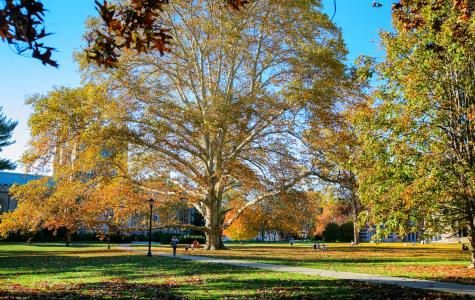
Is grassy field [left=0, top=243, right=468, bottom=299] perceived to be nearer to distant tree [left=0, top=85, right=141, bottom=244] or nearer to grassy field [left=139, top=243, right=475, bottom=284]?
grassy field [left=139, top=243, right=475, bottom=284]

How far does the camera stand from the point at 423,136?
1591 cm

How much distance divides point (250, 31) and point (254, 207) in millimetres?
13210

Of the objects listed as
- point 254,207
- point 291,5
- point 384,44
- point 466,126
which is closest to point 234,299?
point 466,126

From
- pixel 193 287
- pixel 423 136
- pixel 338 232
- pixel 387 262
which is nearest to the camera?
pixel 193 287

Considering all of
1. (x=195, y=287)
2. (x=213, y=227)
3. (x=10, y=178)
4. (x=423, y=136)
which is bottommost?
(x=195, y=287)

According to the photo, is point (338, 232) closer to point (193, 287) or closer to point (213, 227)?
point (213, 227)

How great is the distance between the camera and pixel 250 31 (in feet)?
100

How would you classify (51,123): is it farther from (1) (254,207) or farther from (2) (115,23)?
(2) (115,23)

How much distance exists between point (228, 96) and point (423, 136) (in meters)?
16.4

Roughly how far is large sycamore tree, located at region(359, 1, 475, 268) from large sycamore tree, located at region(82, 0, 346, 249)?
963 cm

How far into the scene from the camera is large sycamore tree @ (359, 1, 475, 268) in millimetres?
15680

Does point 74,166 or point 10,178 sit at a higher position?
point 10,178

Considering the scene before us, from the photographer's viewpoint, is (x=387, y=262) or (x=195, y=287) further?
(x=387, y=262)

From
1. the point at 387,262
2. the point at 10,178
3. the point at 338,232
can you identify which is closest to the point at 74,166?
the point at 387,262
